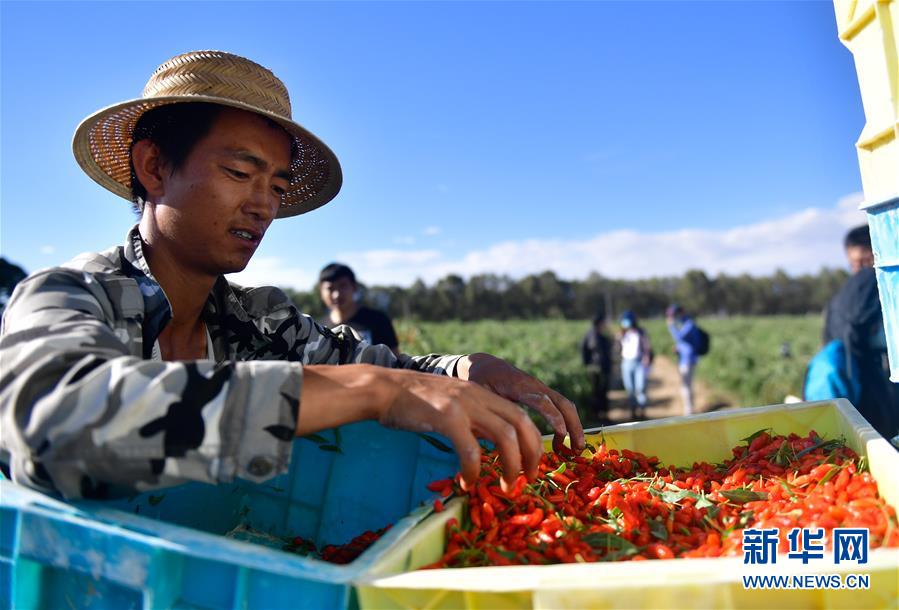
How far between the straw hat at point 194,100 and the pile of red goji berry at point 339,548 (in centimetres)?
138

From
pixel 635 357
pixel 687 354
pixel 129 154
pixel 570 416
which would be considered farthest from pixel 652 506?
pixel 687 354

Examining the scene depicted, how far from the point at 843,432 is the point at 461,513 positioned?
5.02 feet

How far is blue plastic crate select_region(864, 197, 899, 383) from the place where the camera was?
195 centimetres

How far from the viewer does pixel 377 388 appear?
4.51 ft

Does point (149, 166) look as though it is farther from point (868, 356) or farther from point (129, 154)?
point (868, 356)

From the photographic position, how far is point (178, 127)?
6.92ft

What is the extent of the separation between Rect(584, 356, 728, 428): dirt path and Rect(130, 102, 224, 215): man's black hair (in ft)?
40.6

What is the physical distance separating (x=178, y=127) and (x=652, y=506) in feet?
6.32

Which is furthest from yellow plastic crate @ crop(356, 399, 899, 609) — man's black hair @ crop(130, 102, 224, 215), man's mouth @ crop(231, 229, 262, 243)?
man's black hair @ crop(130, 102, 224, 215)

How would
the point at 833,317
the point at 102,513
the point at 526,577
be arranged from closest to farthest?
the point at 526,577, the point at 102,513, the point at 833,317

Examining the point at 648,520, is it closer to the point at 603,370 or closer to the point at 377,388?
the point at 377,388

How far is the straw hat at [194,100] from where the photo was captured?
205 cm

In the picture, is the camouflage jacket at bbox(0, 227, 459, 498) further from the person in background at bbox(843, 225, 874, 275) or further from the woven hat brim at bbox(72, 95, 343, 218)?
the person in background at bbox(843, 225, 874, 275)

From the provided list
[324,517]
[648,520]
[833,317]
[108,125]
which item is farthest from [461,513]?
[833,317]
